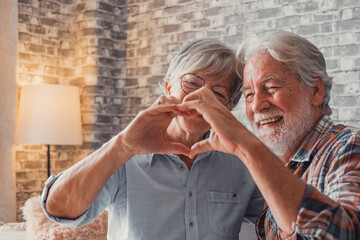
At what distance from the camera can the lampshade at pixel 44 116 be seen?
384 centimetres

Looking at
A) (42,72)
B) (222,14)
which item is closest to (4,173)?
(42,72)

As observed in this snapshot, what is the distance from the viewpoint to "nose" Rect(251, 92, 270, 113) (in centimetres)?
166

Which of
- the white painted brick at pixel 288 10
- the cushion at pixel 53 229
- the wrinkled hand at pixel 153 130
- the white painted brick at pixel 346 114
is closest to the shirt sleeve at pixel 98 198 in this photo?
the wrinkled hand at pixel 153 130

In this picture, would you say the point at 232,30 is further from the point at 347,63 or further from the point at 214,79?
the point at 214,79

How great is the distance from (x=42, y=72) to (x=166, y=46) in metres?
1.12

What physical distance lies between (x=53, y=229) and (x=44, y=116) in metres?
1.74

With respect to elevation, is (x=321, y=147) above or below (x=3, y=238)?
above

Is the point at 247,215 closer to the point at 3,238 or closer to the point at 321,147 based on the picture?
the point at 321,147

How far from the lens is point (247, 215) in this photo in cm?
183

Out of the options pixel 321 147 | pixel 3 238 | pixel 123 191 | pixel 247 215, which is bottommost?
pixel 3 238

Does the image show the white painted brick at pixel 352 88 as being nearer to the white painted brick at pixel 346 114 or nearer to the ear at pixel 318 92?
the white painted brick at pixel 346 114

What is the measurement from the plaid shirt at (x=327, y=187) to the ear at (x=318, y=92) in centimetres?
8

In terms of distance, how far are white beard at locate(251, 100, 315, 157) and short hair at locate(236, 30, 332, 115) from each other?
0.10 m

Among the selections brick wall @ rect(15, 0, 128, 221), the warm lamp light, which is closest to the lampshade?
the warm lamp light
